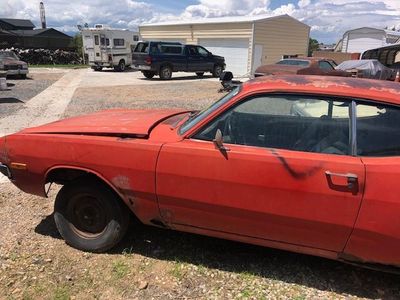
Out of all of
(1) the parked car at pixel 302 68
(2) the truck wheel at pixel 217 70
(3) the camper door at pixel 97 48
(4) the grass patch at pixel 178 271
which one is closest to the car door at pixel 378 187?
(4) the grass patch at pixel 178 271

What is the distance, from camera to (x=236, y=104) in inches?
118

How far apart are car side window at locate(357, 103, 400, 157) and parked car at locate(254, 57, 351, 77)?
12739 millimetres

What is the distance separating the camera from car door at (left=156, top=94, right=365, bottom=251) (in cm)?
270

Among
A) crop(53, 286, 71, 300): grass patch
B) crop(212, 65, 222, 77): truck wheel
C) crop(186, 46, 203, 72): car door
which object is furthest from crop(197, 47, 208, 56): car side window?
crop(53, 286, 71, 300): grass patch

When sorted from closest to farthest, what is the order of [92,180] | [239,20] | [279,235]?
1. [279,235]
2. [92,180]
3. [239,20]

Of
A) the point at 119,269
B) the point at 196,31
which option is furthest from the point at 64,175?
the point at 196,31

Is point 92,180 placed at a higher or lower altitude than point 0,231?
higher

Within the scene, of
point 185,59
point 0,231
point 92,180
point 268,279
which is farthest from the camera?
point 185,59

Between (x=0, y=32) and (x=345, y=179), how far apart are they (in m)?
42.5

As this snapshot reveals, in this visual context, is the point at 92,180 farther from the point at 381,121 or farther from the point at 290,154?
the point at 381,121

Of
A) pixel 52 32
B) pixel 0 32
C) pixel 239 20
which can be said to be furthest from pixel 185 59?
pixel 52 32

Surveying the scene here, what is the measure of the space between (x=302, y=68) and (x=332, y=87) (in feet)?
43.6

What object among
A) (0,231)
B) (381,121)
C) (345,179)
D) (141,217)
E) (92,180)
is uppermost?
(381,121)

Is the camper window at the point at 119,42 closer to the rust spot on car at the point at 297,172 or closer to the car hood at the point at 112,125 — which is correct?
the car hood at the point at 112,125
